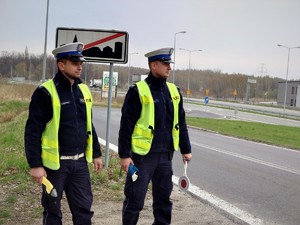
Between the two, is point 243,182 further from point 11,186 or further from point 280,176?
point 11,186

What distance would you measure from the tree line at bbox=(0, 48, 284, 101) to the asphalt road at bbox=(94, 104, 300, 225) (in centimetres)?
8677

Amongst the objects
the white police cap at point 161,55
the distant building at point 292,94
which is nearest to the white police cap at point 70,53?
the white police cap at point 161,55

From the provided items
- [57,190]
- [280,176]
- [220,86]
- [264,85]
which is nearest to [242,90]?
[220,86]

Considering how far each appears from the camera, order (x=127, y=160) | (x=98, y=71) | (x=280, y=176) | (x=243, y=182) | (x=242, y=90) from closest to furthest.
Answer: (x=127, y=160), (x=243, y=182), (x=280, y=176), (x=242, y=90), (x=98, y=71)

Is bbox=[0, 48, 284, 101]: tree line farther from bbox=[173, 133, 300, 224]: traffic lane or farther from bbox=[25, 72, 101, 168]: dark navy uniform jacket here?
bbox=[25, 72, 101, 168]: dark navy uniform jacket

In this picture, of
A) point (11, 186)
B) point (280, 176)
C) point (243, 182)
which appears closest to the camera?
point (11, 186)

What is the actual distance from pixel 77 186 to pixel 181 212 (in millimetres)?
2148

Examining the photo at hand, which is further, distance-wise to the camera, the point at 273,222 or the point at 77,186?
the point at 273,222

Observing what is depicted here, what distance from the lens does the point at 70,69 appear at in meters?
3.92

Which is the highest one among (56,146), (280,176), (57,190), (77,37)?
(77,37)

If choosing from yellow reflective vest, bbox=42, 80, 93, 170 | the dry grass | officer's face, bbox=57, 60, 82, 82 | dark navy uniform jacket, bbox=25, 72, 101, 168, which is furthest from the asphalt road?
the dry grass

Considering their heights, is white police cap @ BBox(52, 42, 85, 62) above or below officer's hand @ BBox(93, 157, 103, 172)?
above

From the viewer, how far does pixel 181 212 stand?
18.6ft

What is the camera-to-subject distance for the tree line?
10344cm
